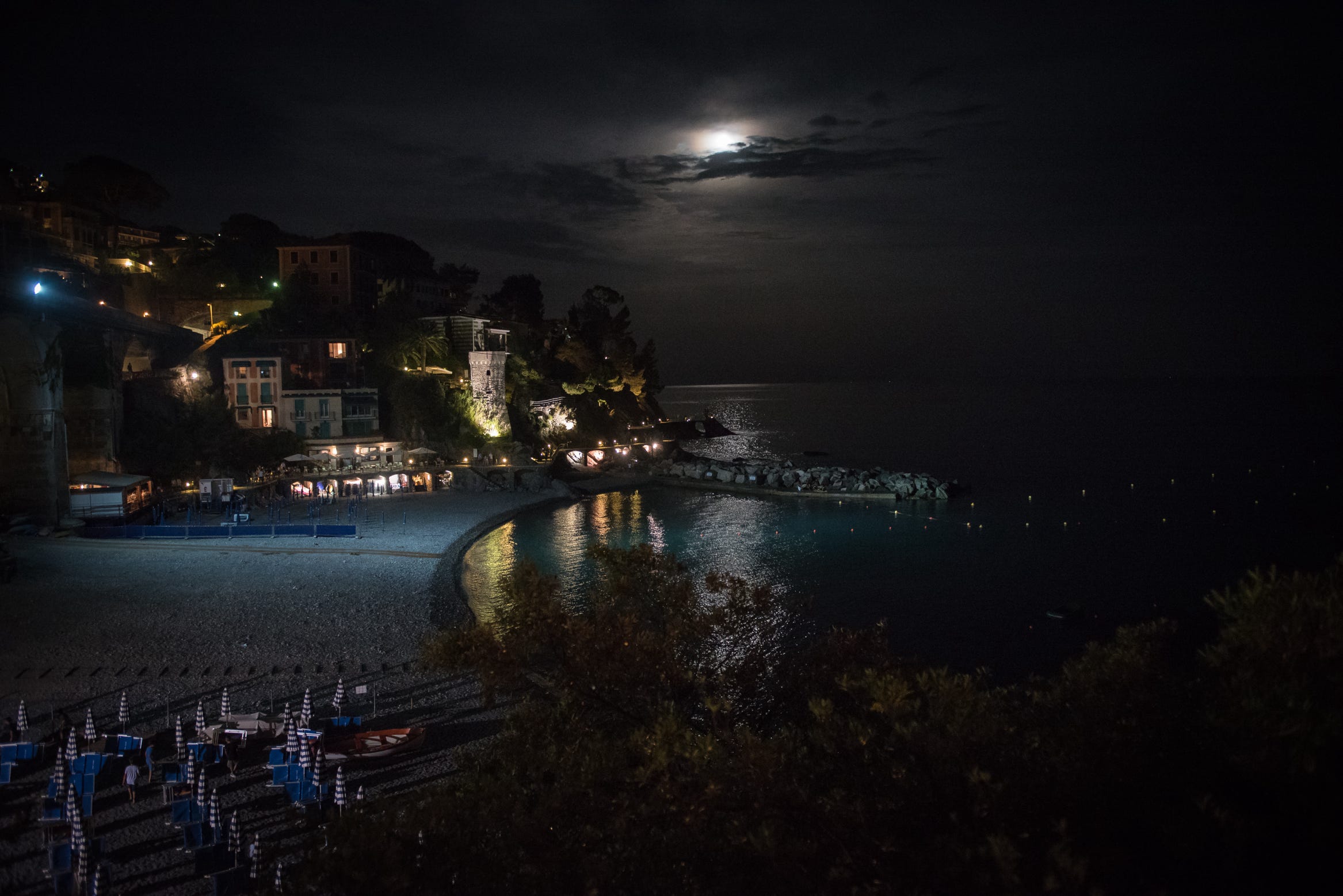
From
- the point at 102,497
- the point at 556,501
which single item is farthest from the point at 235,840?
the point at 556,501

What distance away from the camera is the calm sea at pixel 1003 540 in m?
28.7

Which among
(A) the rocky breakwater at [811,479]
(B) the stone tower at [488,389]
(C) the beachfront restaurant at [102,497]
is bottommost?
(A) the rocky breakwater at [811,479]

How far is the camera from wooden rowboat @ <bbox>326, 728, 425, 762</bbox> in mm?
14781

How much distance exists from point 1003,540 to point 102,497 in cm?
4627

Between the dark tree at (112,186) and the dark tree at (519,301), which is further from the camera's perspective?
the dark tree at (519,301)

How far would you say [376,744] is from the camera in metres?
15.1

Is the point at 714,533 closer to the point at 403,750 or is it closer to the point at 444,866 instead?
the point at 403,750

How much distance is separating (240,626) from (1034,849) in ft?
75.9

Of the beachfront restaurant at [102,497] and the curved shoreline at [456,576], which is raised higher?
the beachfront restaurant at [102,497]

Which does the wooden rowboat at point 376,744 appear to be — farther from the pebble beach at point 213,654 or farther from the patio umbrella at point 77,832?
the patio umbrella at point 77,832

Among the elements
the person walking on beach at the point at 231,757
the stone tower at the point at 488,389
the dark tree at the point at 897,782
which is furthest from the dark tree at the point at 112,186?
the dark tree at the point at 897,782

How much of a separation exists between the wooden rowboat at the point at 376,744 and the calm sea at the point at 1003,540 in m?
8.66

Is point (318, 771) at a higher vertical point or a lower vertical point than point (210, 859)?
higher

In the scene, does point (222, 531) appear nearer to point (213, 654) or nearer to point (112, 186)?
point (213, 654)
